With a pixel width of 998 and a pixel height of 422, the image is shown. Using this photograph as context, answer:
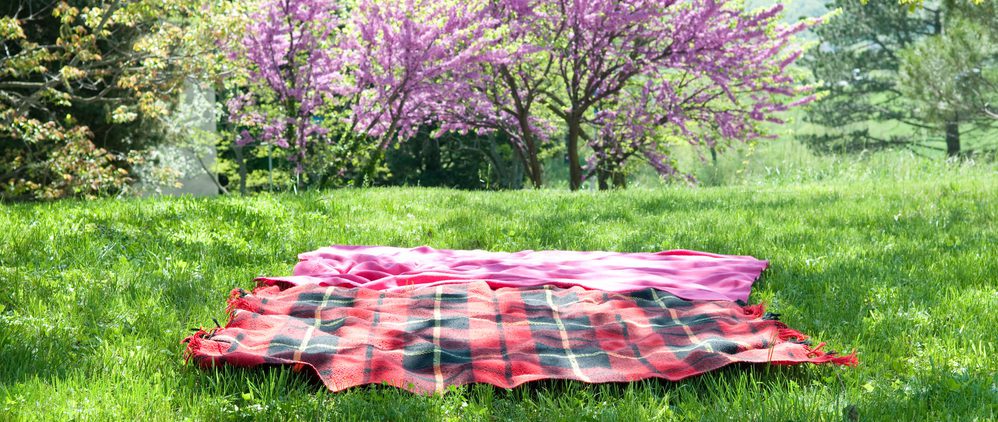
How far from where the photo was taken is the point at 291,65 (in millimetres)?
9305

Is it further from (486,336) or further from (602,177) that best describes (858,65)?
(486,336)

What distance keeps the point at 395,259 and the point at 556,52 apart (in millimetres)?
5885

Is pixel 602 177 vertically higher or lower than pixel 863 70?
lower

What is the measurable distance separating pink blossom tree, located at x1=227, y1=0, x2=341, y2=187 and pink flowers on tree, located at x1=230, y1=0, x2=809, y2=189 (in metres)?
0.02

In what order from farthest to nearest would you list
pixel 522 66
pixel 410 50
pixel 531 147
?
pixel 531 147 → pixel 522 66 → pixel 410 50

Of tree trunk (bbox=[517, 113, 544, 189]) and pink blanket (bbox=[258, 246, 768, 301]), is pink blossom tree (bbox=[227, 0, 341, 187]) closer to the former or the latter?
tree trunk (bbox=[517, 113, 544, 189])

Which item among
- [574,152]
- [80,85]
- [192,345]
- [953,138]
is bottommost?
[192,345]

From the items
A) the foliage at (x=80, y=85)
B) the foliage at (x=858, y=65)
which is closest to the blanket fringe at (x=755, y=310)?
the foliage at (x=80, y=85)

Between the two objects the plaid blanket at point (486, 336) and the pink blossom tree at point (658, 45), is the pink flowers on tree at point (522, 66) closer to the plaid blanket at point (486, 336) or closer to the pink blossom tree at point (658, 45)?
the pink blossom tree at point (658, 45)

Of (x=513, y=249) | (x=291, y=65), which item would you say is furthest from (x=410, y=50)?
(x=513, y=249)

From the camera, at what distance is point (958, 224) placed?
495cm

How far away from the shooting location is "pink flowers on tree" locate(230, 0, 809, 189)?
28.8 ft

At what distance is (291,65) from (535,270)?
632cm

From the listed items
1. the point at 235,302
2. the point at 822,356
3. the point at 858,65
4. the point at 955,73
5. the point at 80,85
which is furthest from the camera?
the point at 858,65
